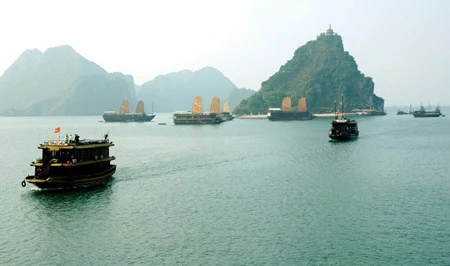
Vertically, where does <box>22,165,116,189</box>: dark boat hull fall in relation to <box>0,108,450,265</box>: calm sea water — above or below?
above

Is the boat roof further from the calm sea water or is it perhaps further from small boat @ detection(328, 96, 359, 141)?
small boat @ detection(328, 96, 359, 141)

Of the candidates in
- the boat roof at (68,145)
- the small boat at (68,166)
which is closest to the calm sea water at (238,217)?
the small boat at (68,166)

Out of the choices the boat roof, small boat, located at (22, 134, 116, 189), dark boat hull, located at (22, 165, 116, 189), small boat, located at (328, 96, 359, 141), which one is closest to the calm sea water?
dark boat hull, located at (22, 165, 116, 189)

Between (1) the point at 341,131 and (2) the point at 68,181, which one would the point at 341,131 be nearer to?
(1) the point at 341,131

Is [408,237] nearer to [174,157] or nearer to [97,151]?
[97,151]

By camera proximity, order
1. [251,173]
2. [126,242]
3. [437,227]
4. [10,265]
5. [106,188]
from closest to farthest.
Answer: [10,265] → [126,242] → [437,227] → [106,188] → [251,173]

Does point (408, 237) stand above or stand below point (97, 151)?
below

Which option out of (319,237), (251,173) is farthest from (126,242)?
(251,173)

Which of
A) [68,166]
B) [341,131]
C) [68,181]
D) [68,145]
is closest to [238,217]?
[68,181]
